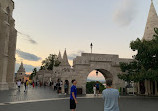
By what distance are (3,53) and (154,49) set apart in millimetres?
21969

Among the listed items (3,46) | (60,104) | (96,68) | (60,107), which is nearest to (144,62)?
(96,68)

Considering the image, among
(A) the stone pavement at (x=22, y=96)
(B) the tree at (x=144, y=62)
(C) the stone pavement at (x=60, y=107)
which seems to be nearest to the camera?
(C) the stone pavement at (x=60, y=107)

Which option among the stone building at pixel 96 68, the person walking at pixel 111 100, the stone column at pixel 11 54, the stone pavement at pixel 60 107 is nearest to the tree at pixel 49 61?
the stone column at pixel 11 54

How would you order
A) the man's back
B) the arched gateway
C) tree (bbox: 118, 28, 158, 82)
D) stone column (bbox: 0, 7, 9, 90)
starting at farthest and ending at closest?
stone column (bbox: 0, 7, 9, 90)
the arched gateway
tree (bbox: 118, 28, 158, 82)
the man's back

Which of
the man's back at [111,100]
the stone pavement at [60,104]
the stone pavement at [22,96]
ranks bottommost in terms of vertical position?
the stone pavement at [22,96]

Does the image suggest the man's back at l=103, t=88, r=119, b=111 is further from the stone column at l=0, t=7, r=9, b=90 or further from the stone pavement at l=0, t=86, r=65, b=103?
the stone column at l=0, t=7, r=9, b=90

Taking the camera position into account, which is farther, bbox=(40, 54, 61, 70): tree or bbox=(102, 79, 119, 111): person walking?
bbox=(40, 54, 61, 70): tree

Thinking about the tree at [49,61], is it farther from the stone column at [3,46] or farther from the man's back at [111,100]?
the man's back at [111,100]

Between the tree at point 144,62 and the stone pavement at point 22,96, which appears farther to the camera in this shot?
the tree at point 144,62

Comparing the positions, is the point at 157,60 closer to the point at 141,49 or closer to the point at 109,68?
the point at 141,49

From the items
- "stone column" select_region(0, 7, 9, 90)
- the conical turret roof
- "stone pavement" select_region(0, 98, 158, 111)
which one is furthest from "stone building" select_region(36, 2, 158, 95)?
"stone column" select_region(0, 7, 9, 90)

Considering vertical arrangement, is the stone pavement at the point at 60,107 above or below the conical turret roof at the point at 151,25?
below

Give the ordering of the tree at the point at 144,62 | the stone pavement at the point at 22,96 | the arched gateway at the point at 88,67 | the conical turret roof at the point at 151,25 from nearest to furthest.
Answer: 1. the stone pavement at the point at 22,96
2. the tree at the point at 144,62
3. the arched gateway at the point at 88,67
4. the conical turret roof at the point at 151,25

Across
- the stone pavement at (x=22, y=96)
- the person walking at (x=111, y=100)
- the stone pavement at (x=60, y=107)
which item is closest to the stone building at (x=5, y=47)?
the stone pavement at (x=22, y=96)
